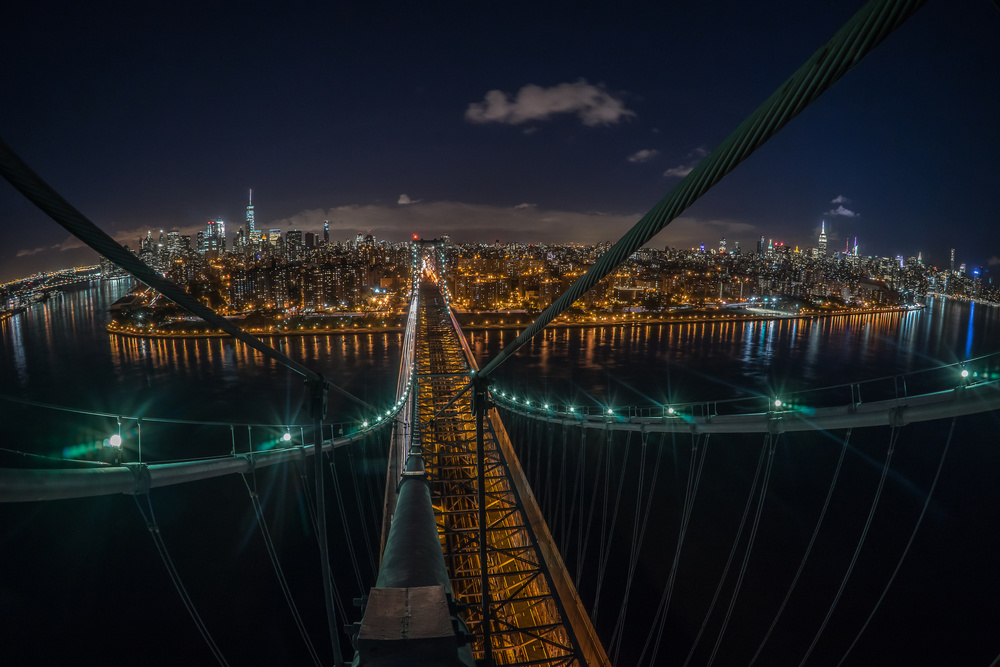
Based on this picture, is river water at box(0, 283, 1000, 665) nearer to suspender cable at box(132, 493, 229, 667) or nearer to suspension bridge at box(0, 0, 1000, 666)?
suspension bridge at box(0, 0, 1000, 666)

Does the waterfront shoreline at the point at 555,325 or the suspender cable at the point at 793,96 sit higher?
the suspender cable at the point at 793,96

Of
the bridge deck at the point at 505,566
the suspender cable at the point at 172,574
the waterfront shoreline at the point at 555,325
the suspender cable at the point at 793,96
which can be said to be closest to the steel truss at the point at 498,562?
the bridge deck at the point at 505,566

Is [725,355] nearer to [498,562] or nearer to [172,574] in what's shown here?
[498,562]

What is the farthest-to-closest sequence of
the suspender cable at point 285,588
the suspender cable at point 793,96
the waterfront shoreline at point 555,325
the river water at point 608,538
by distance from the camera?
the waterfront shoreline at point 555,325, the river water at point 608,538, the suspender cable at point 285,588, the suspender cable at point 793,96

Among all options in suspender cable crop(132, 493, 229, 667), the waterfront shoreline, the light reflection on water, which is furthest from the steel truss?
the waterfront shoreline

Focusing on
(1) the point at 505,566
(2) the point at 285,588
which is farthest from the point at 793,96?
(1) the point at 505,566

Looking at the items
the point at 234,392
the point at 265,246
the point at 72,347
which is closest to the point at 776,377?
the point at 234,392

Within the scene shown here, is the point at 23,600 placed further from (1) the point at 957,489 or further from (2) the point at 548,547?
(1) the point at 957,489

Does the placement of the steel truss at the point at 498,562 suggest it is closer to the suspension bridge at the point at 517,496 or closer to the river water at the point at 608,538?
the suspension bridge at the point at 517,496
